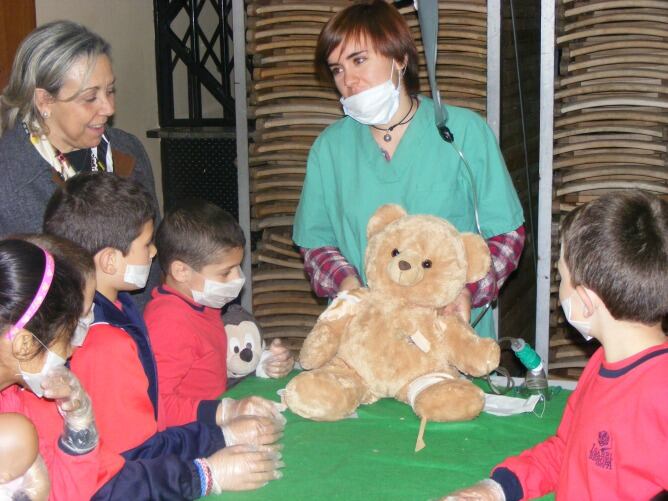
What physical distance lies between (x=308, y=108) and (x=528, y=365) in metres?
1.92

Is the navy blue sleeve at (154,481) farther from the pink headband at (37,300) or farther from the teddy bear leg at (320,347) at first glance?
the teddy bear leg at (320,347)

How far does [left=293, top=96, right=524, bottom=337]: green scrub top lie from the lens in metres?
2.51

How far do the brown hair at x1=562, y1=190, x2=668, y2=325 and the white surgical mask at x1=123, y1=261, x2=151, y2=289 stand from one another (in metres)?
1.02

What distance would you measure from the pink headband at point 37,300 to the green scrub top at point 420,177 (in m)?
1.04

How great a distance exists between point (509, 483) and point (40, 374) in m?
0.89

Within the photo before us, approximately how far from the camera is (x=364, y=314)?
88.0 inches

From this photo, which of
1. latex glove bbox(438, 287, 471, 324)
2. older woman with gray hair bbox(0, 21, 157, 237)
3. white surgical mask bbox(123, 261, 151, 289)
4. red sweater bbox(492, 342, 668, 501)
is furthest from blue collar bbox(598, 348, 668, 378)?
older woman with gray hair bbox(0, 21, 157, 237)

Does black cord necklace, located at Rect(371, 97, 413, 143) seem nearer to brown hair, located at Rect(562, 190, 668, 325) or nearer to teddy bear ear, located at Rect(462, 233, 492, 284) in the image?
teddy bear ear, located at Rect(462, 233, 492, 284)

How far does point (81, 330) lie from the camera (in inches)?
71.7

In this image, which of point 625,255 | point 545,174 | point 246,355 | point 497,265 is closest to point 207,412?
point 246,355

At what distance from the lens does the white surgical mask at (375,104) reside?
8.20 feet

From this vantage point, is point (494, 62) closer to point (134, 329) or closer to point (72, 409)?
point (134, 329)

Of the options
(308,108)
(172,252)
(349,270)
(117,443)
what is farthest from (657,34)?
(117,443)

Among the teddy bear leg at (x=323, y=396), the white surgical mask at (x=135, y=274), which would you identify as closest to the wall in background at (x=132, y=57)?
the white surgical mask at (x=135, y=274)
